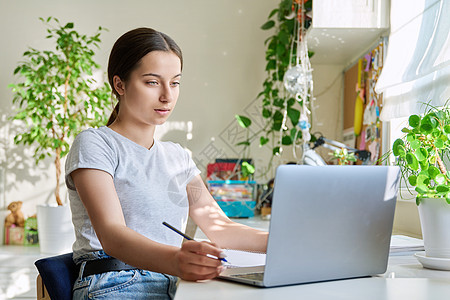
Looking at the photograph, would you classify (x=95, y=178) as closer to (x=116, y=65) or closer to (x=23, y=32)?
(x=116, y=65)

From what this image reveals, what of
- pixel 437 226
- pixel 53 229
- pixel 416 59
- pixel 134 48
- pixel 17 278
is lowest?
pixel 17 278

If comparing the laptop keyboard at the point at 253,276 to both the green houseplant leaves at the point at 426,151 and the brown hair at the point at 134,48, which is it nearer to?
the green houseplant leaves at the point at 426,151

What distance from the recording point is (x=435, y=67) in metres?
1.53

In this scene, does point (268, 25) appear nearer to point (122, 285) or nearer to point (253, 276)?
point (122, 285)

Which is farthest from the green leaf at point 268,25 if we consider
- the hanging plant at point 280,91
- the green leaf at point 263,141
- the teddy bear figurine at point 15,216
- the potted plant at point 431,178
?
the potted plant at point 431,178

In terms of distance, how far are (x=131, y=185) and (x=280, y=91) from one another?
6.32ft

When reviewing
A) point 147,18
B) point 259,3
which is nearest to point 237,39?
point 259,3

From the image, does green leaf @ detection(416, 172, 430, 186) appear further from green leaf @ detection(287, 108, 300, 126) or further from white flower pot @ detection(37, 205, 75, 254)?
white flower pot @ detection(37, 205, 75, 254)

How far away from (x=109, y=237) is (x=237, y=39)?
2.21m

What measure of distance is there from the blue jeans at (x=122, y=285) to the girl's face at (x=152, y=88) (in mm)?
297

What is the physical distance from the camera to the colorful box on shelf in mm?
2516

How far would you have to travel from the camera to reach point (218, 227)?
120 centimetres

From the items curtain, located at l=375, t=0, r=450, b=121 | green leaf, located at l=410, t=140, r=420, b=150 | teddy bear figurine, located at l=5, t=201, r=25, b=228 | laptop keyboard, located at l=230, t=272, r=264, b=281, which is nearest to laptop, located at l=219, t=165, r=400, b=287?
laptop keyboard, located at l=230, t=272, r=264, b=281

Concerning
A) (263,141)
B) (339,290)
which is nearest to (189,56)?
(263,141)
